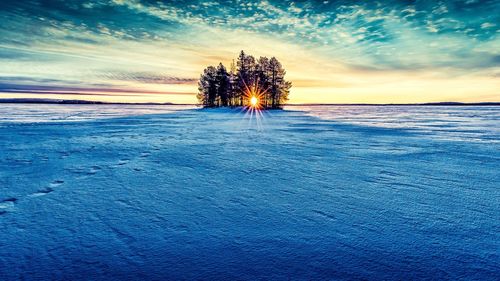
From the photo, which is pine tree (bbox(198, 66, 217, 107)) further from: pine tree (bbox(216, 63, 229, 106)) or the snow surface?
the snow surface

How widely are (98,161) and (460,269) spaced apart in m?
6.76

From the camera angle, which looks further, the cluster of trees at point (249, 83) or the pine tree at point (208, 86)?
the pine tree at point (208, 86)

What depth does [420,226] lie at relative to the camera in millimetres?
Answer: 2928

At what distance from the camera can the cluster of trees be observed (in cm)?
5950

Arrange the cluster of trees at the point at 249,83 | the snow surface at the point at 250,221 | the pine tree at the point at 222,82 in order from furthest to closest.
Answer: the pine tree at the point at 222,82 → the cluster of trees at the point at 249,83 → the snow surface at the point at 250,221

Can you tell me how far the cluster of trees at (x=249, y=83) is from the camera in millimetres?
59500

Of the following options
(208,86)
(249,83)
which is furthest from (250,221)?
(208,86)

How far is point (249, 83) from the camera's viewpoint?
199ft

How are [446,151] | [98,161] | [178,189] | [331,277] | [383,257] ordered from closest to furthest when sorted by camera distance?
[331,277] → [383,257] → [178,189] → [98,161] → [446,151]

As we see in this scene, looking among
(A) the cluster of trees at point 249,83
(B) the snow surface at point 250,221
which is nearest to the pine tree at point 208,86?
(A) the cluster of trees at point 249,83

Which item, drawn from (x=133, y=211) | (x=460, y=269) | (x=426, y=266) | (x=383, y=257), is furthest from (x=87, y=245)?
(x=460, y=269)

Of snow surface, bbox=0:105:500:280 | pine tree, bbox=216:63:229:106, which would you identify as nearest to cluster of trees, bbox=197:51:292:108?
pine tree, bbox=216:63:229:106

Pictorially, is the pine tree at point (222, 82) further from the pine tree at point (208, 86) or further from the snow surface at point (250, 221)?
the snow surface at point (250, 221)

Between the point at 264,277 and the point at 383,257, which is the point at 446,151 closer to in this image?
the point at 383,257
